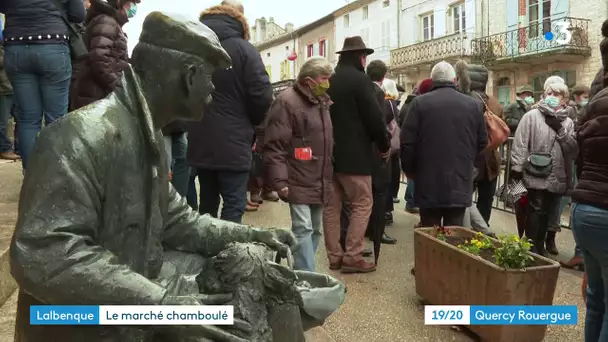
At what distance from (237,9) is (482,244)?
2.52 m

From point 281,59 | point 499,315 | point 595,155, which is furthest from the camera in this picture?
point 281,59

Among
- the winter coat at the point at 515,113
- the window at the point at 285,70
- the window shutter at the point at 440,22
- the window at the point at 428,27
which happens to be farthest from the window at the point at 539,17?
the window at the point at 285,70

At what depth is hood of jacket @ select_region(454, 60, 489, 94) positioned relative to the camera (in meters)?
5.51

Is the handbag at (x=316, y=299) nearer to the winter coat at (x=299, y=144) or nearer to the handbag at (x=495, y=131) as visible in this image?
the winter coat at (x=299, y=144)

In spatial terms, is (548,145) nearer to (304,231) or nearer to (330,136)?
(330,136)

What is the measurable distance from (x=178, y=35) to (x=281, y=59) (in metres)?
43.2

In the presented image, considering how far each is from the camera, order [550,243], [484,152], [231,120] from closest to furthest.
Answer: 1. [231,120]
2. [484,152]
3. [550,243]

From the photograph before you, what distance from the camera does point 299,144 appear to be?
4.52 metres

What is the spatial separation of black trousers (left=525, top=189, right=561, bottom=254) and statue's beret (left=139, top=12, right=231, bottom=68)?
15.1ft

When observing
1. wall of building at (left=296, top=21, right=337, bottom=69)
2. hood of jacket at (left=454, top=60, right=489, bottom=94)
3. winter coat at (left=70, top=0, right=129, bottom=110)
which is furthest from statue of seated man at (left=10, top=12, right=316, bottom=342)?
wall of building at (left=296, top=21, right=337, bottom=69)

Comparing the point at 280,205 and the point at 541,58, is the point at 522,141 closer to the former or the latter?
the point at 280,205

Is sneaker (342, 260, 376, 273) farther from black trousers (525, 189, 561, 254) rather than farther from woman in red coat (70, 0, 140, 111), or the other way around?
woman in red coat (70, 0, 140, 111)

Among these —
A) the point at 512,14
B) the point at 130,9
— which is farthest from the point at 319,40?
the point at 130,9

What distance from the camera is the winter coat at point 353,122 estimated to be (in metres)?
4.97
